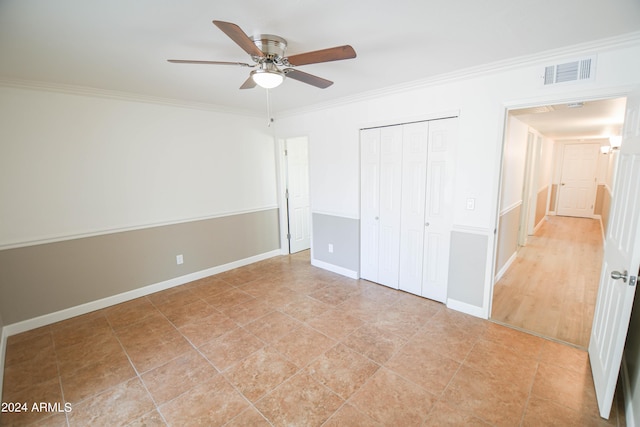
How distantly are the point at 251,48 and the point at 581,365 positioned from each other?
3.31m

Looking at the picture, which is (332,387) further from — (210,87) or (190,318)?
(210,87)

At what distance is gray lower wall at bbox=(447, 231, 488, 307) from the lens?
2803mm

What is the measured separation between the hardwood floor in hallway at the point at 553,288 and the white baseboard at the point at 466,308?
0.48 feet

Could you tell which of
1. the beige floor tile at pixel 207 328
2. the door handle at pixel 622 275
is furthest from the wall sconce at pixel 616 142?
the beige floor tile at pixel 207 328

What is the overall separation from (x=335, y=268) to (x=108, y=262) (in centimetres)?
287

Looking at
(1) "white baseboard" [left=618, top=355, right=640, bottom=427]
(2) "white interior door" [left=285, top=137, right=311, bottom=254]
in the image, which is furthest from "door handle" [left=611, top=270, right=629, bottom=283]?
(2) "white interior door" [left=285, top=137, right=311, bottom=254]

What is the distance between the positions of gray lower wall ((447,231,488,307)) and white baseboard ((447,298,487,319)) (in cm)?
3

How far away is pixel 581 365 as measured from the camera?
7.14 ft

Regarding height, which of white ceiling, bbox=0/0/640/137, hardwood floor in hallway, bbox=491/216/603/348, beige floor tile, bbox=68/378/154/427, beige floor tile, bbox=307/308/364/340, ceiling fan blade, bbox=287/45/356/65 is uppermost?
white ceiling, bbox=0/0/640/137

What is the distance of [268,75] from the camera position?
188 centimetres

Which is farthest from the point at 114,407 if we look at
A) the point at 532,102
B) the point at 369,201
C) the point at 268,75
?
the point at 532,102

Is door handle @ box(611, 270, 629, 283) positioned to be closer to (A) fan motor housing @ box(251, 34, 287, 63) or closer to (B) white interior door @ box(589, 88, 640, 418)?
(B) white interior door @ box(589, 88, 640, 418)

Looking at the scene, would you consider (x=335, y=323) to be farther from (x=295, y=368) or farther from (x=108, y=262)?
(x=108, y=262)

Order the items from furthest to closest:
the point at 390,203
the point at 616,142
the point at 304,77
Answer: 1. the point at 616,142
2. the point at 390,203
3. the point at 304,77
